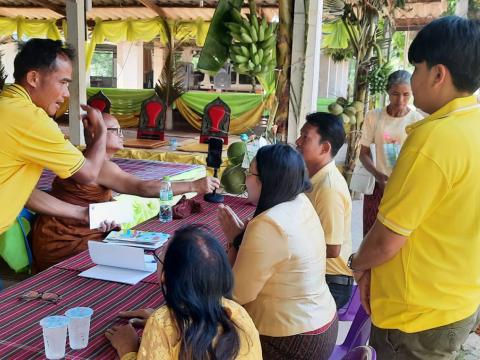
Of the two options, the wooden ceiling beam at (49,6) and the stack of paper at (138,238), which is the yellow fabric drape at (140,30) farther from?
the stack of paper at (138,238)

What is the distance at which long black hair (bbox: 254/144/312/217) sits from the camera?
1.53 m

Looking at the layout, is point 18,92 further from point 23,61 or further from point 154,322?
point 154,322

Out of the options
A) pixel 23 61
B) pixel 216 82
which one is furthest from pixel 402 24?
pixel 23 61

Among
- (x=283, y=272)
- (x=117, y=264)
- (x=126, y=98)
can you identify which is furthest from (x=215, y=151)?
(x=126, y=98)

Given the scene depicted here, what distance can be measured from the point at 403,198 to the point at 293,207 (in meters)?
0.42

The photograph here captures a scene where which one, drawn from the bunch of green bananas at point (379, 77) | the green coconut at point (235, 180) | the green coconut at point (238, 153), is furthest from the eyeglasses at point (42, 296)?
the bunch of green bananas at point (379, 77)

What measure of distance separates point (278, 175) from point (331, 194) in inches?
20.6

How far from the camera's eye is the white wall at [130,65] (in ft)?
42.7

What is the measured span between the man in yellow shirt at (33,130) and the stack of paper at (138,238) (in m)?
0.28

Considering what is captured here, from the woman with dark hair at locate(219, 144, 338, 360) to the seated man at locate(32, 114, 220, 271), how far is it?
1.11 m

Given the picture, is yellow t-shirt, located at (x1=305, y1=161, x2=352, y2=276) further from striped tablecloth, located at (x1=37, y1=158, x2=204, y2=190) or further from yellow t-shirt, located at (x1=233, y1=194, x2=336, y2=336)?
striped tablecloth, located at (x1=37, y1=158, x2=204, y2=190)

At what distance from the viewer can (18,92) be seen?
6.14 feet

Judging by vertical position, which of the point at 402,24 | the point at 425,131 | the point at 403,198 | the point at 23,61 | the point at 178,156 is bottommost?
the point at 178,156

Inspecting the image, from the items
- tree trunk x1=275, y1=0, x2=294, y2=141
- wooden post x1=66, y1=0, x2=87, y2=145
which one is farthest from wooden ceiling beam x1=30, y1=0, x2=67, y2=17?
tree trunk x1=275, y1=0, x2=294, y2=141
